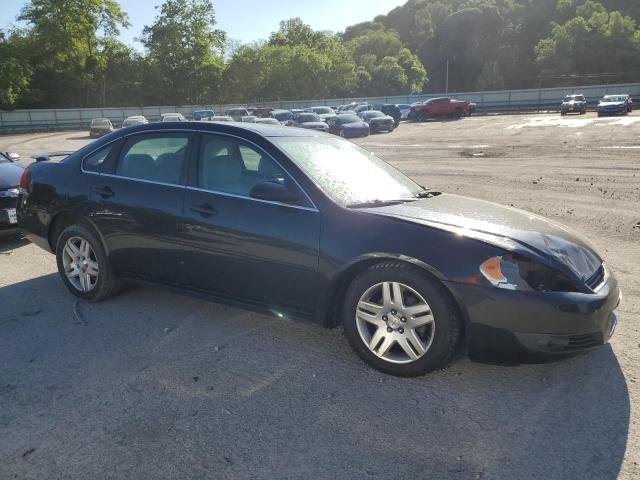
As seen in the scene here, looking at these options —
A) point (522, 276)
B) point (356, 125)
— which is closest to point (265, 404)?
point (522, 276)

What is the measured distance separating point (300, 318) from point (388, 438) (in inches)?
44.1

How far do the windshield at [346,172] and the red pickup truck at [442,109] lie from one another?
40389 mm

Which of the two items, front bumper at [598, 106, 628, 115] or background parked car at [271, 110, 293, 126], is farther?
background parked car at [271, 110, 293, 126]

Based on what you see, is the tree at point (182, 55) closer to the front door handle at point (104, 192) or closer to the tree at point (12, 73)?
the tree at point (12, 73)

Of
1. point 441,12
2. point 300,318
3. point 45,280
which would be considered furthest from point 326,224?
point 441,12

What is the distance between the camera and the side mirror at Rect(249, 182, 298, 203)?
3535mm

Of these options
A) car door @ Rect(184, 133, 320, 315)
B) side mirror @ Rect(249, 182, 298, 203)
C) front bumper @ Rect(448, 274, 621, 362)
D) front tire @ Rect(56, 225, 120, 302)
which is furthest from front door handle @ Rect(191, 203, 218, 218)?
front bumper @ Rect(448, 274, 621, 362)

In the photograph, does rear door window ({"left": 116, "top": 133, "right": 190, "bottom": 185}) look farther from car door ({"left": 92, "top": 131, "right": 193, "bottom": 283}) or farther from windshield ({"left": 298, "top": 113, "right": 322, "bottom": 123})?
windshield ({"left": 298, "top": 113, "right": 322, "bottom": 123})

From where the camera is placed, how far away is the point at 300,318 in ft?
11.7

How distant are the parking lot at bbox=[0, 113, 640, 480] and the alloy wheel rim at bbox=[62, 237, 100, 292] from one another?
0.70 feet

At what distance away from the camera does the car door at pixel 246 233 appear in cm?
352

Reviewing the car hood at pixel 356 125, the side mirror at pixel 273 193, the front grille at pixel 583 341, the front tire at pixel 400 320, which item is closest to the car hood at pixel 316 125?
the car hood at pixel 356 125

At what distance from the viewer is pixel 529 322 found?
2945mm

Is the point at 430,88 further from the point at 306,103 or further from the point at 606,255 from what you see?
the point at 606,255
